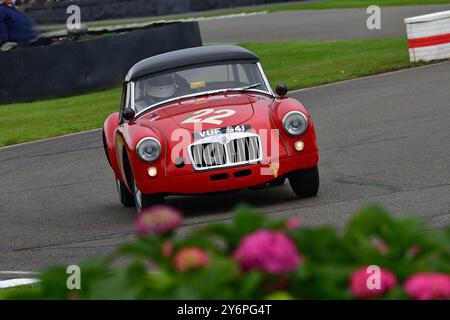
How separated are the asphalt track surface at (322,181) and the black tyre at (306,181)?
0.09 m

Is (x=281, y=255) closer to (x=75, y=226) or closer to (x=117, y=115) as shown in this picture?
(x=75, y=226)

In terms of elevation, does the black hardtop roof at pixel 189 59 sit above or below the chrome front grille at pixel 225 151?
above

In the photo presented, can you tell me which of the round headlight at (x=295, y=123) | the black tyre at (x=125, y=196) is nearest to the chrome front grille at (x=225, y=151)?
the round headlight at (x=295, y=123)

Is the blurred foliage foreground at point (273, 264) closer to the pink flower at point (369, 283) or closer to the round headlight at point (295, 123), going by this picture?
the pink flower at point (369, 283)

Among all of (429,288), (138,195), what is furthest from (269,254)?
(138,195)

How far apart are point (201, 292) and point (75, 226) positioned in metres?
8.02

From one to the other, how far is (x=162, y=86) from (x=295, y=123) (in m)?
1.66

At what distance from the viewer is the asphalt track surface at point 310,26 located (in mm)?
27500

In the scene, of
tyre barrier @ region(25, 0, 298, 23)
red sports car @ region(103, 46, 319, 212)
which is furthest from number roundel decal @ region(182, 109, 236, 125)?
tyre barrier @ region(25, 0, 298, 23)

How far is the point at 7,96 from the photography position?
72.0 feet

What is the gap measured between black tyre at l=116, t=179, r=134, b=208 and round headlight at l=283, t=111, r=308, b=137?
2034mm

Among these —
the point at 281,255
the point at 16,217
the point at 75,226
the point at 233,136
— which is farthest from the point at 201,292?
the point at 16,217

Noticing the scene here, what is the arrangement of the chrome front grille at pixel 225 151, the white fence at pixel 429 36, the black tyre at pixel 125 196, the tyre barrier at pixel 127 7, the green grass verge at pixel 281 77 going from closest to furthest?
the chrome front grille at pixel 225 151 < the black tyre at pixel 125 196 < the green grass verge at pixel 281 77 < the white fence at pixel 429 36 < the tyre barrier at pixel 127 7

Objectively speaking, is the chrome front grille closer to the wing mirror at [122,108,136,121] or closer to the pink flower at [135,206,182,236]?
the wing mirror at [122,108,136,121]
